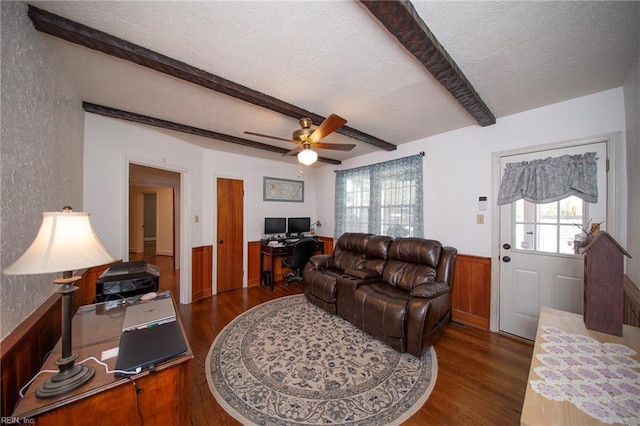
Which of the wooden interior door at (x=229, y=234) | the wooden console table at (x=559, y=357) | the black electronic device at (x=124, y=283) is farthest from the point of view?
the wooden interior door at (x=229, y=234)

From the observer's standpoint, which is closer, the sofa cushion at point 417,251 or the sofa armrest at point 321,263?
the sofa cushion at point 417,251

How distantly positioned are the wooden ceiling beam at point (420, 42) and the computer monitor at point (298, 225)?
3.48 meters

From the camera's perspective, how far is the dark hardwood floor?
4.99 feet

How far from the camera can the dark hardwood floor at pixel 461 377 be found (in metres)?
1.52

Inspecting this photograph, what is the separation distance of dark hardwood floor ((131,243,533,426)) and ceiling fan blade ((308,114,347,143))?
226cm

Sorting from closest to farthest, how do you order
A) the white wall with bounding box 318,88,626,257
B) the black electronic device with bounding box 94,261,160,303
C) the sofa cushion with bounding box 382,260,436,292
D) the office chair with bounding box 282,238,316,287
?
the black electronic device with bounding box 94,261,160,303 < the white wall with bounding box 318,88,626,257 < the sofa cushion with bounding box 382,260,436,292 < the office chair with bounding box 282,238,316,287

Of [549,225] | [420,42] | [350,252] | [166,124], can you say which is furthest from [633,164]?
[166,124]

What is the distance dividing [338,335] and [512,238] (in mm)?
2264

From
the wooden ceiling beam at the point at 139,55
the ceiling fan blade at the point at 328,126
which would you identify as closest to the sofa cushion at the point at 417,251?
the ceiling fan blade at the point at 328,126

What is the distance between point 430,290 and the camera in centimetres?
216

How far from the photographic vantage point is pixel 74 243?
2.86ft

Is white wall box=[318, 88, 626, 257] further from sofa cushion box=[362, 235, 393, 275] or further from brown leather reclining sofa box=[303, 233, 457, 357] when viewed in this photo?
sofa cushion box=[362, 235, 393, 275]

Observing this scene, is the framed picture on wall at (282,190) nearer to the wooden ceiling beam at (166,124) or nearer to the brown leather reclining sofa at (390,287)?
the wooden ceiling beam at (166,124)

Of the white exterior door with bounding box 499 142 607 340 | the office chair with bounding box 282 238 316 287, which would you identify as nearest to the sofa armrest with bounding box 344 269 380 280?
the office chair with bounding box 282 238 316 287
